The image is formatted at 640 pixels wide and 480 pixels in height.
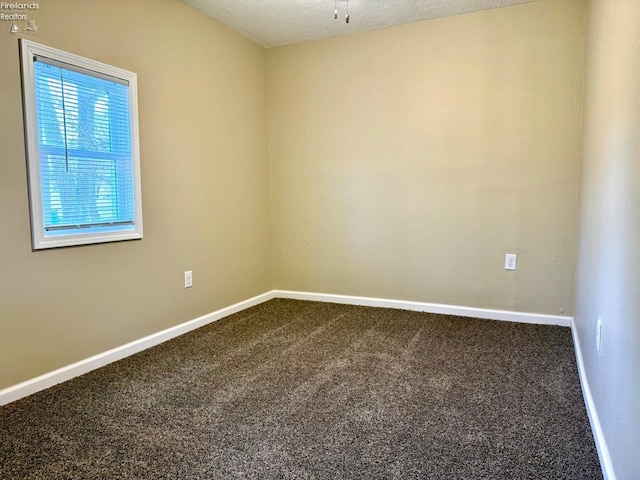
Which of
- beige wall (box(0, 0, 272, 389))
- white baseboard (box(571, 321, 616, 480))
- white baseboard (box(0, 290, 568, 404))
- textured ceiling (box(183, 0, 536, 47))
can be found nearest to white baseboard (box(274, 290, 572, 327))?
white baseboard (box(0, 290, 568, 404))

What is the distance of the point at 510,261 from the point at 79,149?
9.76 feet

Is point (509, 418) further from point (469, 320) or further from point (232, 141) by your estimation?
point (232, 141)

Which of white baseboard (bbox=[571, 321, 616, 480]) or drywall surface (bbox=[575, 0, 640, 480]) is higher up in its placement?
drywall surface (bbox=[575, 0, 640, 480])

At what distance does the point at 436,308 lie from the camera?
3.45 m

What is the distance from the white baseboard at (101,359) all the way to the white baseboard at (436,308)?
743 millimetres

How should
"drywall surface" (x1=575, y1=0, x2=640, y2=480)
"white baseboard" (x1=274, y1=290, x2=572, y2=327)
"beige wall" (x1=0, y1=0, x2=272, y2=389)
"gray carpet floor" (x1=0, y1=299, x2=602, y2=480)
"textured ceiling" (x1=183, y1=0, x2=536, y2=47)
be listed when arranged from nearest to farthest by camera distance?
"drywall surface" (x1=575, y1=0, x2=640, y2=480), "gray carpet floor" (x1=0, y1=299, x2=602, y2=480), "beige wall" (x1=0, y1=0, x2=272, y2=389), "textured ceiling" (x1=183, y1=0, x2=536, y2=47), "white baseboard" (x1=274, y1=290, x2=572, y2=327)

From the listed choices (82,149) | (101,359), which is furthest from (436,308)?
(82,149)

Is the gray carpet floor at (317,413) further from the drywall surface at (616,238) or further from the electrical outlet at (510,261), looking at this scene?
the electrical outlet at (510,261)

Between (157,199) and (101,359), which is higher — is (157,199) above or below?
above

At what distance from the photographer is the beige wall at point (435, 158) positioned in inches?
118

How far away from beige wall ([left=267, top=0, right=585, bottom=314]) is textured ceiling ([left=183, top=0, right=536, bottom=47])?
0.41ft

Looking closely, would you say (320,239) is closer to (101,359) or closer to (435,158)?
(435,158)

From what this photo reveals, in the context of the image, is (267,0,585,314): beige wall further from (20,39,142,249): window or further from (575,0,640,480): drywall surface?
(20,39,142,249): window

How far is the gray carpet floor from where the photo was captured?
150 centimetres
